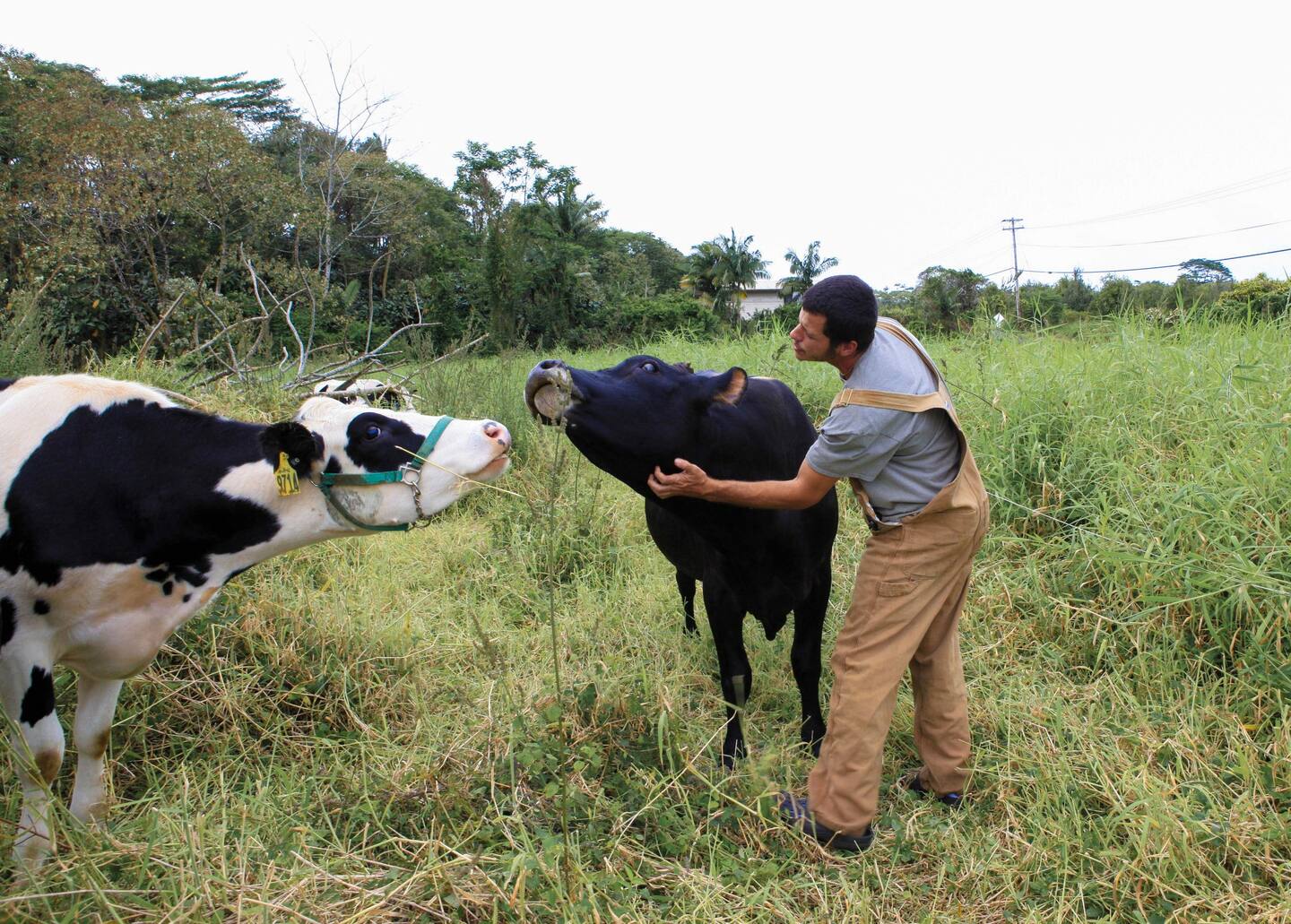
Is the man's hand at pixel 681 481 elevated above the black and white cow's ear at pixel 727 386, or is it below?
below

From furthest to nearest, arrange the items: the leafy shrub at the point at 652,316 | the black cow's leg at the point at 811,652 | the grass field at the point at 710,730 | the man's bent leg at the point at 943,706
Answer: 1. the leafy shrub at the point at 652,316
2. the black cow's leg at the point at 811,652
3. the man's bent leg at the point at 943,706
4. the grass field at the point at 710,730

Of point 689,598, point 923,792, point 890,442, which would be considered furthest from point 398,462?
point 689,598

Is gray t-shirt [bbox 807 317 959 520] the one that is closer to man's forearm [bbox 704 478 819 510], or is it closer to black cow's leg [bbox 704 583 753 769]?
man's forearm [bbox 704 478 819 510]

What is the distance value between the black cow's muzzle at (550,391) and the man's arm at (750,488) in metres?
0.40

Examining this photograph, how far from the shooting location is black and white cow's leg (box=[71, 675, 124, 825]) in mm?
2490

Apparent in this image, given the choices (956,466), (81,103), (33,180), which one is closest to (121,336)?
(33,180)

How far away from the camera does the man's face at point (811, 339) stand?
244 cm

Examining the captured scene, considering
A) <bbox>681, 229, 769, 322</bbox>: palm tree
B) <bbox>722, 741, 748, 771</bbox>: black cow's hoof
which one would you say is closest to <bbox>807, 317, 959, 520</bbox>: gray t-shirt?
<bbox>722, 741, 748, 771</bbox>: black cow's hoof

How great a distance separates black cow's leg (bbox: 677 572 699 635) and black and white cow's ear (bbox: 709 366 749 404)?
164 centimetres

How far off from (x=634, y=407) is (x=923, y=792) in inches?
66.8

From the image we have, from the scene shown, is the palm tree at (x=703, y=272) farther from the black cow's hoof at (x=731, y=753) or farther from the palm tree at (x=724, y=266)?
the black cow's hoof at (x=731, y=753)

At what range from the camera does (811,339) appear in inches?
97.3

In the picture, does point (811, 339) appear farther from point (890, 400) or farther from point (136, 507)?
point (136, 507)


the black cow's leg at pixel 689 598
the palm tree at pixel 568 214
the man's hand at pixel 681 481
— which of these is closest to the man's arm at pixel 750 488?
the man's hand at pixel 681 481
